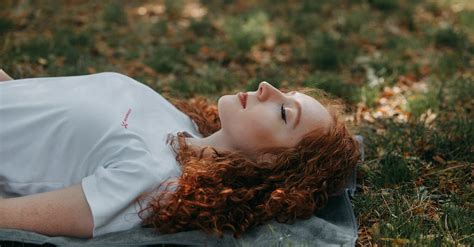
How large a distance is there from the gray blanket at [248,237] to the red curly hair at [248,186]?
1.5 inches

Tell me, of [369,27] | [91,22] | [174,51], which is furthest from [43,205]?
[369,27]

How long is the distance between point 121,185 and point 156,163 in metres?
0.20

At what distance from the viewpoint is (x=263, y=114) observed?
293 centimetres

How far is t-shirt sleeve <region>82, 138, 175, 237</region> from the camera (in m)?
2.71

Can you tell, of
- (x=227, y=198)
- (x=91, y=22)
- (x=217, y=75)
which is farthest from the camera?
(x=91, y=22)

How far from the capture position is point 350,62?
579cm

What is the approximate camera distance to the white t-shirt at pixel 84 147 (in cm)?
275

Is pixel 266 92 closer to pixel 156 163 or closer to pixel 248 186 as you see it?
pixel 248 186

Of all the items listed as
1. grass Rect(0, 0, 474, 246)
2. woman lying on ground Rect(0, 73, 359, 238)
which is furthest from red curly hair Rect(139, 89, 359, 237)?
grass Rect(0, 0, 474, 246)

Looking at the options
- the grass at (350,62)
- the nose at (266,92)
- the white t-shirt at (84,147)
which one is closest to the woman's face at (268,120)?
the nose at (266,92)

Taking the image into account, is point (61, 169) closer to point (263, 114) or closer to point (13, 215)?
point (13, 215)

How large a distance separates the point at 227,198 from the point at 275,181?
10.1 inches

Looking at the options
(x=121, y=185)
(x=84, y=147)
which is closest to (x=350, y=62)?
(x=84, y=147)

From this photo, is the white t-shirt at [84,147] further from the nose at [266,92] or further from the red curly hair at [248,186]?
the nose at [266,92]
